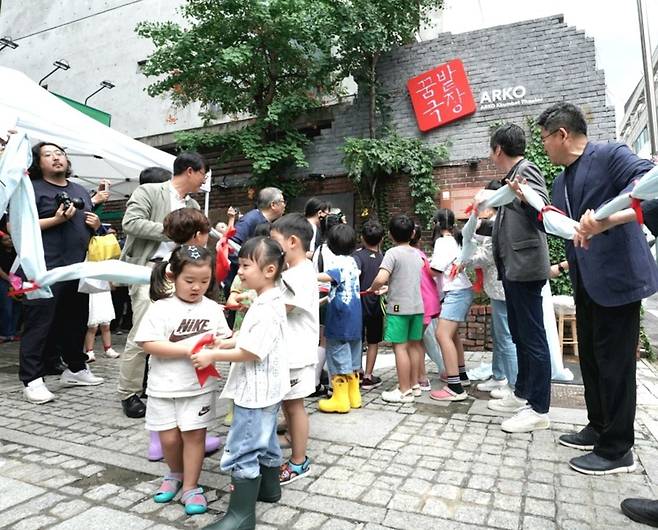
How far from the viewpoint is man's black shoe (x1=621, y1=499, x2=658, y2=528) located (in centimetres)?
190

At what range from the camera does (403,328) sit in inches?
148

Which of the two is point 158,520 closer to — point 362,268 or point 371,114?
point 362,268

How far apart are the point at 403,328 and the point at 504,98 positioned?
5.59m

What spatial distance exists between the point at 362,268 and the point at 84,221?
2.62m

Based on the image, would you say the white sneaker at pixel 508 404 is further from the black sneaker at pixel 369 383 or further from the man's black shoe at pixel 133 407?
the man's black shoe at pixel 133 407

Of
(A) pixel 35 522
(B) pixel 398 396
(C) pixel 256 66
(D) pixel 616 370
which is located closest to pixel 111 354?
(B) pixel 398 396

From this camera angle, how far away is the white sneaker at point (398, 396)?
12.4 ft

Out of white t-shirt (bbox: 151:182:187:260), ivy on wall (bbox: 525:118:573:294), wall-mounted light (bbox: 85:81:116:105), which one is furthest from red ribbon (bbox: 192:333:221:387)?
wall-mounted light (bbox: 85:81:116:105)

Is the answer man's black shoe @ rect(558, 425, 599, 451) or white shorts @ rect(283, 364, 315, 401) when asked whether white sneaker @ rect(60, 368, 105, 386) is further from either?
man's black shoe @ rect(558, 425, 599, 451)

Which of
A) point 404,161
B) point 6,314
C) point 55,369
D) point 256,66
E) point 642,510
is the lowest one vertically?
point 642,510

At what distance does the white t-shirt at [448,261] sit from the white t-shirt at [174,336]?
7.79ft

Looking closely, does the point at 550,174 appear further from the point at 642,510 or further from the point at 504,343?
the point at 642,510

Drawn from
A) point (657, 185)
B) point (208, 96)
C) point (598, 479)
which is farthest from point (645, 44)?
point (208, 96)

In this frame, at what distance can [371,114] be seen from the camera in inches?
329
